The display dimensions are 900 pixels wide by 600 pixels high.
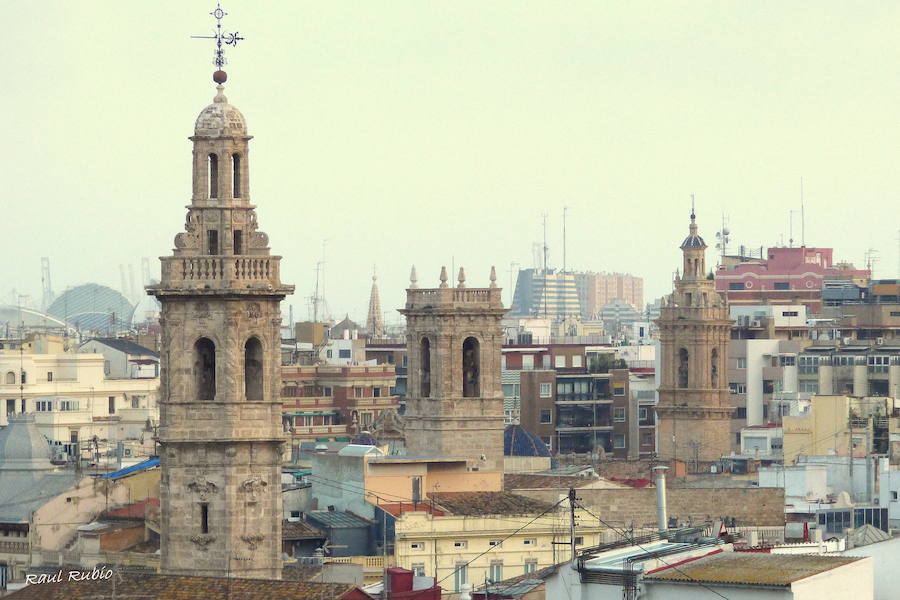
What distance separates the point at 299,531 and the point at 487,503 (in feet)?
21.0

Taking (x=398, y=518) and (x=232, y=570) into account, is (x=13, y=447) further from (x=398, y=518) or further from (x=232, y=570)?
(x=232, y=570)

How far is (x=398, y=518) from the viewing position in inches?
3403

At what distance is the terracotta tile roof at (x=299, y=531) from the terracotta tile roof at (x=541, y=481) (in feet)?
40.8

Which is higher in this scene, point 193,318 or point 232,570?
point 193,318

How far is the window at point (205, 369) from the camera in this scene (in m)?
71.9

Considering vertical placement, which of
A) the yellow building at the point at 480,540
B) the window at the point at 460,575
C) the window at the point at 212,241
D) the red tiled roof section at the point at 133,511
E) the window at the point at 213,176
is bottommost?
the window at the point at 460,575

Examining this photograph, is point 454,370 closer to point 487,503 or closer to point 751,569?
point 487,503

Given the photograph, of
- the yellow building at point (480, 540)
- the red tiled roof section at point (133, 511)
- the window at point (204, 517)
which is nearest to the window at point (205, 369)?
the window at point (204, 517)

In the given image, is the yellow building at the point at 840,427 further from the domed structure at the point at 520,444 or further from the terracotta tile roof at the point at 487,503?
the terracotta tile roof at the point at 487,503

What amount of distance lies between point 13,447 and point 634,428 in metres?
73.9

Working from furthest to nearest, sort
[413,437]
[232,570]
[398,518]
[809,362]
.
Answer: [809,362] < [413,437] < [398,518] < [232,570]

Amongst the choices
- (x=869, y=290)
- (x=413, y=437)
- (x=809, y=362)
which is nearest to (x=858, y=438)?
(x=413, y=437)

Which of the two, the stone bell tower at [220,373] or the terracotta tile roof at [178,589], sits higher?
the stone bell tower at [220,373]

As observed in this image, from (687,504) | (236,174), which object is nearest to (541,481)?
(687,504)
